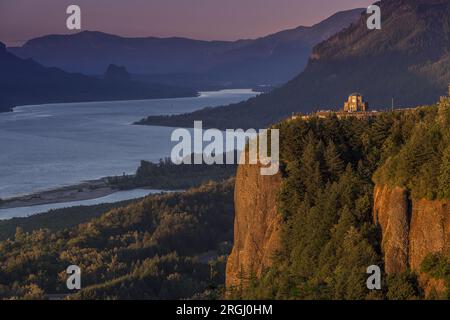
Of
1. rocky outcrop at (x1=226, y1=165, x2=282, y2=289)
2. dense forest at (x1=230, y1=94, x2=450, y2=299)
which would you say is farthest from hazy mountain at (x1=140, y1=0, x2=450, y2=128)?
rocky outcrop at (x1=226, y1=165, x2=282, y2=289)

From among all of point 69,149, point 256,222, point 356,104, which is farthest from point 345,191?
point 69,149

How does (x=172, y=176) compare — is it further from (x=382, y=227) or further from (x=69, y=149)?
(x=382, y=227)

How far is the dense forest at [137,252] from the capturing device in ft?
119

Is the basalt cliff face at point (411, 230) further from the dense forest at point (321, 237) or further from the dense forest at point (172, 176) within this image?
the dense forest at point (172, 176)

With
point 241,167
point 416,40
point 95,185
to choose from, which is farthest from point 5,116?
point 241,167

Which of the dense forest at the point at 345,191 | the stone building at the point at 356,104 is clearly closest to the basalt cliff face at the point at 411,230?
the dense forest at the point at 345,191

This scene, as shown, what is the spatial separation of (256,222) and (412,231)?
615cm

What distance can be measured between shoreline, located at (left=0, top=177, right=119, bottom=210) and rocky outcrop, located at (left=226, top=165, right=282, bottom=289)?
4175cm

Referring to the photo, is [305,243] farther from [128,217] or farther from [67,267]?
[128,217]

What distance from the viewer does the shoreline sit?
2616 inches

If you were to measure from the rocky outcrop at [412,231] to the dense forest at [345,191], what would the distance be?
221 mm

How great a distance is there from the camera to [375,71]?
153625mm

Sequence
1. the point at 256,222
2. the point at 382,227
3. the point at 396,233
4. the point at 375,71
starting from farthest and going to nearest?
the point at 375,71 → the point at 256,222 → the point at 382,227 → the point at 396,233
